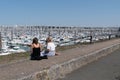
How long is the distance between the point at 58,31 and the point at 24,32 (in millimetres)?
11479

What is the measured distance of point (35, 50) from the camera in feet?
54.2

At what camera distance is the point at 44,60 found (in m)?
16.5

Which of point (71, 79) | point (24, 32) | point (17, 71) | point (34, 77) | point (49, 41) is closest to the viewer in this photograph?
point (34, 77)

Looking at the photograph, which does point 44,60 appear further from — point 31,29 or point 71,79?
point 31,29

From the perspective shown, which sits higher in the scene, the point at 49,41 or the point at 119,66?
the point at 49,41

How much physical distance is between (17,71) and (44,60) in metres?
3.94

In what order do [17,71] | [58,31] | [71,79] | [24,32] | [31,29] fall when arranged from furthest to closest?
[58,31] < [24,32] < [31,29] < [71,79] < [17,71]

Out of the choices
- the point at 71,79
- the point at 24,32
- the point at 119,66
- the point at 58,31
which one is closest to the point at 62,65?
the point at 71,79

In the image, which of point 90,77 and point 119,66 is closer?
point 90,77

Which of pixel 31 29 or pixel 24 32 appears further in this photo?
pixel 24 32

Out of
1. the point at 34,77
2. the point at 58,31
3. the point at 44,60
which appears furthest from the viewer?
the point at 58,31

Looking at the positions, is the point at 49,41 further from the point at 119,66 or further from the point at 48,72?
the point at 48,72

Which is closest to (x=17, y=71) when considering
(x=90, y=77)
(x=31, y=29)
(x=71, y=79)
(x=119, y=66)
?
(x=71, y=79)

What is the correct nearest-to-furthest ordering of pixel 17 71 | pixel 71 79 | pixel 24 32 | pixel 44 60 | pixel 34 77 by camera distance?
pixel 34 77 < pixel 17 71 < pixel 71 79 < pixel 44 60 < pixel 24 32
